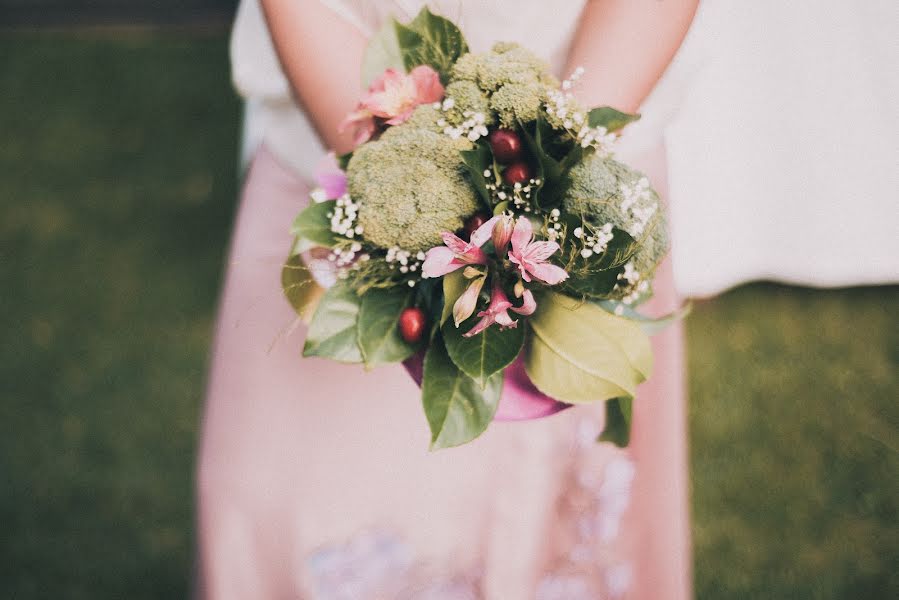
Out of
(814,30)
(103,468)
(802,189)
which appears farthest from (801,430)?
(103,468)

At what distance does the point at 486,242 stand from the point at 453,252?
0.06 m

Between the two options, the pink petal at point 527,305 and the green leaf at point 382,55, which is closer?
the pink petal at point 527,305

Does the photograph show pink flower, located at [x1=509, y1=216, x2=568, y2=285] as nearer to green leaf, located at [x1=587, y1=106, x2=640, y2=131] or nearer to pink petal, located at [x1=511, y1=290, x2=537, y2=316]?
Result: pink petal, located at [x1=511, y1=290, x2=537, y2=316]

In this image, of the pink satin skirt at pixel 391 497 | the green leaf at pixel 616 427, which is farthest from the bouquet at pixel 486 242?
the pink satin skirt at pixel 391 497

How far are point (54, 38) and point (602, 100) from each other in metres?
2.63

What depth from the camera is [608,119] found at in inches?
26.9

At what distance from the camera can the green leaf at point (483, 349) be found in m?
0.62

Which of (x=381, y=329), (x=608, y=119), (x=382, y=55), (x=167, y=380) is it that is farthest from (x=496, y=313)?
(x=167, y=380)

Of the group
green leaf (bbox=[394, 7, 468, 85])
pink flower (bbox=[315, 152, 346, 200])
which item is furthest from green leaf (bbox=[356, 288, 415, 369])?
green leaf (bbox=[394, 7, 468, 85])

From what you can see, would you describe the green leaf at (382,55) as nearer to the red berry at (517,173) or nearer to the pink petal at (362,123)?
the pink petal at (362,123)

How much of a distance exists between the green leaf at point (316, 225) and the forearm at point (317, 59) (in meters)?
0.22

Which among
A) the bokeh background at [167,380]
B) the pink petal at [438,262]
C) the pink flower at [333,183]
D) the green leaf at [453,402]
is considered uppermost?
the pink petal at [438,262]

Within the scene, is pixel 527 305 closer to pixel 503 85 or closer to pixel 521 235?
pixel 521 235

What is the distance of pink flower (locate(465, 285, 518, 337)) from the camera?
0.59m
